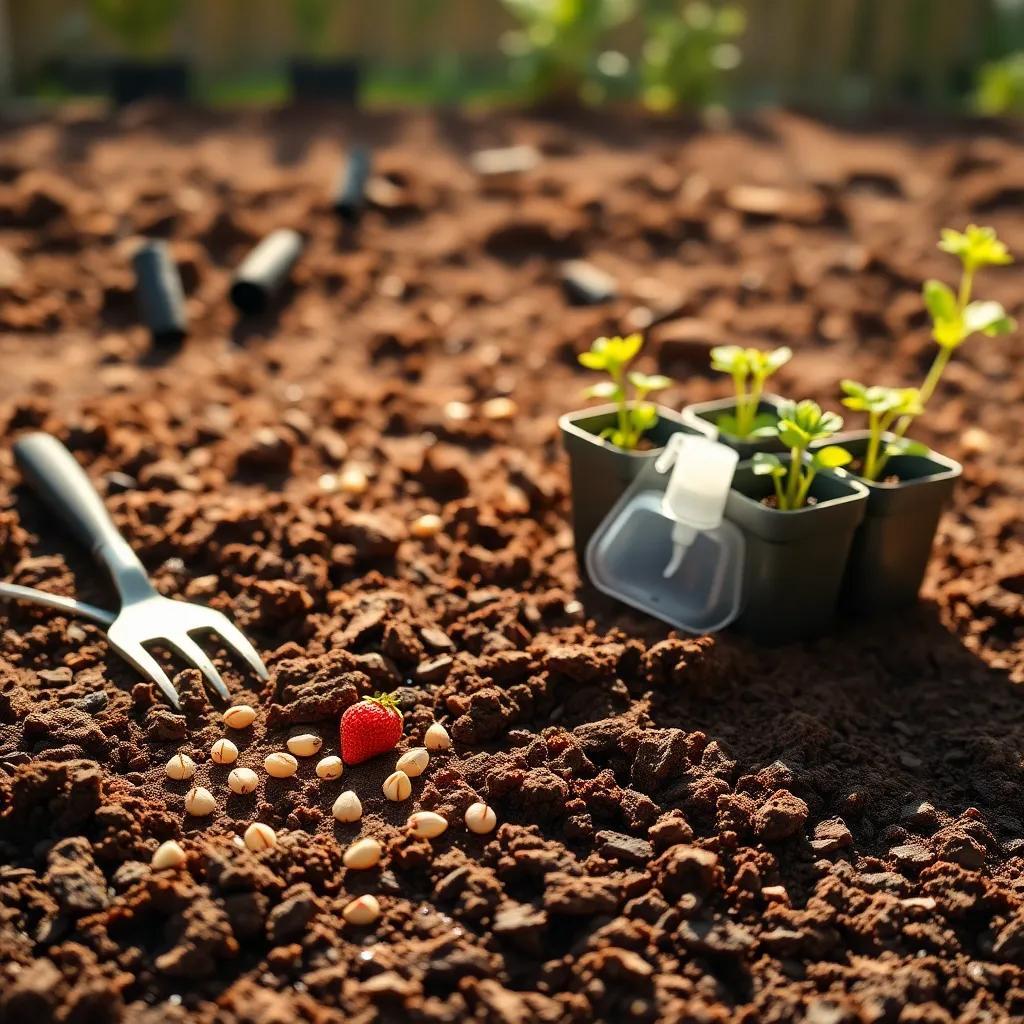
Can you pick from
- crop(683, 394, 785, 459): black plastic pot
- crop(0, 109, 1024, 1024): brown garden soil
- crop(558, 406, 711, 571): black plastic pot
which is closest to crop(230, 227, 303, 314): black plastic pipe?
crop(0, 109, 1024, 1024): brown garden soil

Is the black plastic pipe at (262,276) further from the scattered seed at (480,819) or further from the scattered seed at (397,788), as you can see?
the scattered seed at (480,819)

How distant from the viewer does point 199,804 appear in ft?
6.78

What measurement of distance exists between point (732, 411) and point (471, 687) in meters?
1.03

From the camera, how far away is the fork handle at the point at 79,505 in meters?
2.61

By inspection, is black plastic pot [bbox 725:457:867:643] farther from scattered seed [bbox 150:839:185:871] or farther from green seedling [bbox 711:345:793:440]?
scattered seed [bbox 150:839:185:871]

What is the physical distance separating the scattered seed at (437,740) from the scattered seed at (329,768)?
17cm

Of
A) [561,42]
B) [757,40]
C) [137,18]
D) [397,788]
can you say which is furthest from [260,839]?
[757,40]

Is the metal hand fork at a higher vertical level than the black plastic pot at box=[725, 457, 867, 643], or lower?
lower

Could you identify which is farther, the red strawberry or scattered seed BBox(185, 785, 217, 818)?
the red strawberry

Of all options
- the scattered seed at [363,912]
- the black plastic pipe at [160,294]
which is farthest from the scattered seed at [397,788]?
the black plastic pipe at [160,294]

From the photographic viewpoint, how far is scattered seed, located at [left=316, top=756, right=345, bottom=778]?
2162mm

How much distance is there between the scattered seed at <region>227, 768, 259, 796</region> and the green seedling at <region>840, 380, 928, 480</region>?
1.35 meters

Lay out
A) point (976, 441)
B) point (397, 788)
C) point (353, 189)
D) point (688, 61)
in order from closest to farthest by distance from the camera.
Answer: point (397, 788) < point (976, 441) < point (353, 189) < point (688, 61)

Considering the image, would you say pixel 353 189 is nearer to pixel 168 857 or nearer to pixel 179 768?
pixel 179 768
